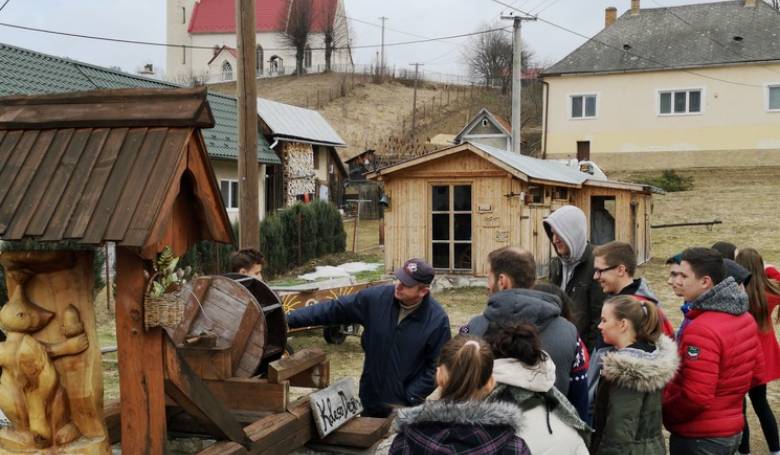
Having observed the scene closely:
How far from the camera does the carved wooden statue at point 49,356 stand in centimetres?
300

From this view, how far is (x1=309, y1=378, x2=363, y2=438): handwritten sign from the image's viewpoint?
4.18 m

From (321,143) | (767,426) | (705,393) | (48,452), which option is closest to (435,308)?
(705,393)

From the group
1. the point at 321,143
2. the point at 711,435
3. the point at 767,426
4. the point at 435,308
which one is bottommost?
the point at 767,426

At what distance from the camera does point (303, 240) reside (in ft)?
67.0

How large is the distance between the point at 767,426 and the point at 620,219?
47.1 feet

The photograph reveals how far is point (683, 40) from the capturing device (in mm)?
35062

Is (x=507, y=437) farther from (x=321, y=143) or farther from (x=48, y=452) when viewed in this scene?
(x=321, y=143)

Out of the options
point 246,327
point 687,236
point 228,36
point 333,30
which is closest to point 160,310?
point 246,327

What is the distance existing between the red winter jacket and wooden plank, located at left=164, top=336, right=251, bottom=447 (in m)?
2.28

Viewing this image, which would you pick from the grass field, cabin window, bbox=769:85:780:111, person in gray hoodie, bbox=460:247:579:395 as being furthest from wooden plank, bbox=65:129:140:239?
cabin window, bbox=769:85:780:111

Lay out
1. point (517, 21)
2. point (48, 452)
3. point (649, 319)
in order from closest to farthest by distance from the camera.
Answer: point (48, 452), point (649, 319), point (517, 21)

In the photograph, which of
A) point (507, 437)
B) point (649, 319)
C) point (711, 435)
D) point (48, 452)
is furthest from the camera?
point (711, 435)

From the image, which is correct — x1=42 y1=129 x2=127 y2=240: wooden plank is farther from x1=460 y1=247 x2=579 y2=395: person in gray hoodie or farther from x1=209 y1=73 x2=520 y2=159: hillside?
x1=209 y1=73 x2=520 y2=159: hillside

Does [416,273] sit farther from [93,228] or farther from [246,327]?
[93,228]
